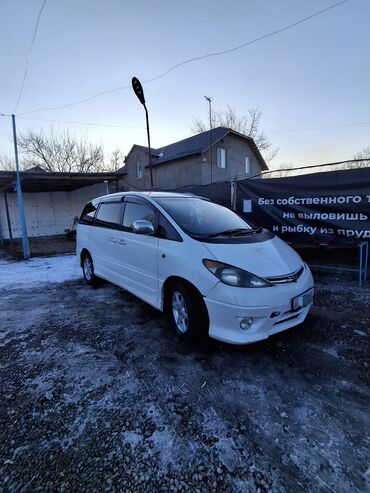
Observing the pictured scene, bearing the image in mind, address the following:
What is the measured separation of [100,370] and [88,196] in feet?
50.9

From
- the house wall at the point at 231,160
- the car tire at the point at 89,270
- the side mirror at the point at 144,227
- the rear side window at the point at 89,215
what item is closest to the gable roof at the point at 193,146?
the house wall at the point at 231,160

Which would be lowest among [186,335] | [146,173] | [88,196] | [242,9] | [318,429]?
Result: [318,429]

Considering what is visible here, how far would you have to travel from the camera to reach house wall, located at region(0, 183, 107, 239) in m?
15.0

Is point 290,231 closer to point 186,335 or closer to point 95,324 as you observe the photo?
point 186,335

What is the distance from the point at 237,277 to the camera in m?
2.57

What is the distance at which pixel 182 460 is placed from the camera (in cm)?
166

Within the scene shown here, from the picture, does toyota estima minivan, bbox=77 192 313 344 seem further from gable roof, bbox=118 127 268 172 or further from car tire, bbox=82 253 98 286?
gable roof, bbox=118 127 268 172

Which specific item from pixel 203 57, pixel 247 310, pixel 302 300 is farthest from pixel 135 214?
pixel 203 57

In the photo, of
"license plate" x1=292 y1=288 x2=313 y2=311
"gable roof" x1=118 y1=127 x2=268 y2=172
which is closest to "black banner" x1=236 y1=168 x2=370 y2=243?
"license plate" x1=292 y1=288 x2=313 y2=311

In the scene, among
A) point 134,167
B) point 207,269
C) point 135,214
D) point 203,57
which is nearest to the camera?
point 207,269

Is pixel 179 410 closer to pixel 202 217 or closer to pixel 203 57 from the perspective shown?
pixel 202 217

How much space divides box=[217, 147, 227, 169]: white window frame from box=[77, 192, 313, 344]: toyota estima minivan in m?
18.4

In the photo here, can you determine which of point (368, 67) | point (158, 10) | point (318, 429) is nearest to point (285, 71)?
point (368, 67)

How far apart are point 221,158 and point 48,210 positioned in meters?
13.5
